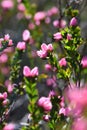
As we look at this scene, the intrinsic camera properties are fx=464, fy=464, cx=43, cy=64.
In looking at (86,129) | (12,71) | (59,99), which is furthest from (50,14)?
(86,129)

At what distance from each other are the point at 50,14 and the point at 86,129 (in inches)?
180

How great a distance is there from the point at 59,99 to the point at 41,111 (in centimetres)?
32

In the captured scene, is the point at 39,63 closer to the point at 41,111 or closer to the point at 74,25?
the point at 74,25

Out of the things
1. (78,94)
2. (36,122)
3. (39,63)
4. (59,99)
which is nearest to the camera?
(78,94)

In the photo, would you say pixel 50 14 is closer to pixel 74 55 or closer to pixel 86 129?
pixel 74 55

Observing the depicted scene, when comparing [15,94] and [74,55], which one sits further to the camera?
[15,94]

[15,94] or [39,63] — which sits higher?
[39,63]

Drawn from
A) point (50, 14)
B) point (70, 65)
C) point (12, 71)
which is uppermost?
point (50, 14)

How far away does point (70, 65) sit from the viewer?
2.98 meters

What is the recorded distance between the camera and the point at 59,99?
286cm

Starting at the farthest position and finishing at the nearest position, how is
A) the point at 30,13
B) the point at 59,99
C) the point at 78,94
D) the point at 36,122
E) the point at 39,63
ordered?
the point at 39,63 < the point at 30,13 < the point at 59,99 < the point at 36,122 < the point at 78,94

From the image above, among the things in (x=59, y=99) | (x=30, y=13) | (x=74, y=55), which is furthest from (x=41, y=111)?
(x=30, y=13)

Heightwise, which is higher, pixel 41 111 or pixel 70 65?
pixel 70 65

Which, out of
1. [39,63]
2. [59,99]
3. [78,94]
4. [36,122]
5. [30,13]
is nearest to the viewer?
[78,94]
